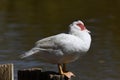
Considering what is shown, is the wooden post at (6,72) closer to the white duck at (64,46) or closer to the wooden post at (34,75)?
the wooden post at (34,75)

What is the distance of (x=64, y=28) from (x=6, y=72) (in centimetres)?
1091

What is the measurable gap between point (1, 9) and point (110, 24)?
487 centimetres

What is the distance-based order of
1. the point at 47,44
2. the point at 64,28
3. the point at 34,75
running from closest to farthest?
the point at 34,75 → the point at 47,44 → the point at 64,28

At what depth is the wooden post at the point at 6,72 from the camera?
4.85 meters

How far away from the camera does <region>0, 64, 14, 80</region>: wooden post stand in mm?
4852

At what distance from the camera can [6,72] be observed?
4.86 meters

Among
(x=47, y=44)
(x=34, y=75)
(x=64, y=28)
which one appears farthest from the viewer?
(x=64, y=28)

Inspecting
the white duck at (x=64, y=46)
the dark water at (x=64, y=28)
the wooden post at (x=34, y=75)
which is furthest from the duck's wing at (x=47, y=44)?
the dark water at (x=64, y=28)

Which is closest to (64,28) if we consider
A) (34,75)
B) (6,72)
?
(34,75)

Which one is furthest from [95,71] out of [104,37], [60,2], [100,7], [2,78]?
[60,2]

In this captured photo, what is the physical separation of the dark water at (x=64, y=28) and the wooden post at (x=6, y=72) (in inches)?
231

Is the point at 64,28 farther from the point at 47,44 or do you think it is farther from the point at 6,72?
the point at 6,72

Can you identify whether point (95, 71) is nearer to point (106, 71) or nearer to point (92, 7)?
point (106, 71)

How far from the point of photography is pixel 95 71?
37.1ft
